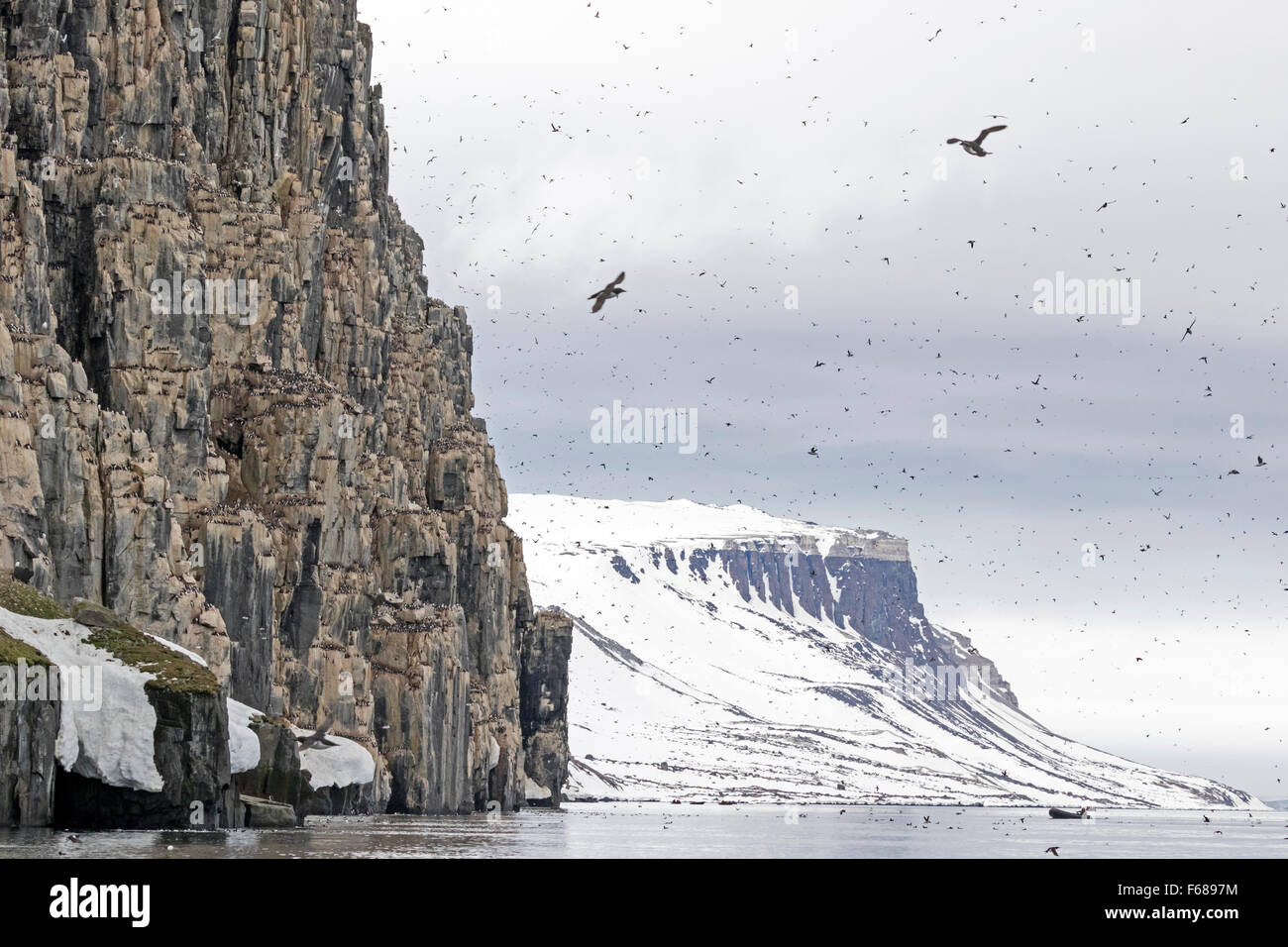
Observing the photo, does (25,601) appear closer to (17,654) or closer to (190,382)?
(17,654)

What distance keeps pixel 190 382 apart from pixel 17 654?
59.5 meters

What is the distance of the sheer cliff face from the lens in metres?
126

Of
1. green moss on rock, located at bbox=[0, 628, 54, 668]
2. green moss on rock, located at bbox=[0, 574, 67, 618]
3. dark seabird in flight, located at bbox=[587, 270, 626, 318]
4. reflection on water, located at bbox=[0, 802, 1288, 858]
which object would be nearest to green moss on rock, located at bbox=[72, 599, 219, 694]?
green moss on rock, located at bbox=[0, 574, 67, 618]

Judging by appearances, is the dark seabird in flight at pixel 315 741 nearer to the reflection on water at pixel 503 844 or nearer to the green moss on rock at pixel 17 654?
the reflection on water at pixel 503 844

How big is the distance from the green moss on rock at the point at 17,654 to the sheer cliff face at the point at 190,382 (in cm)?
1350

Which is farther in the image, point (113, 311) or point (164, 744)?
point (113, 311)

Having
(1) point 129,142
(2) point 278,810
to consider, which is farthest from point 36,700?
(1) point 129,142

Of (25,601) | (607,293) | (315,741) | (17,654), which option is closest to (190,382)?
(315,741)

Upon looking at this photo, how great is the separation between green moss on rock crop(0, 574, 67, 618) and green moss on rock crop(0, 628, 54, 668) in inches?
226

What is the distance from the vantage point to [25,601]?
101688mm

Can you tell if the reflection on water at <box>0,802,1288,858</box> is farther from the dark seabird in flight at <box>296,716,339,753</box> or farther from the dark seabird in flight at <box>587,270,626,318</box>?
the dark seabird in flight at <box>587,270,626,318</box>
